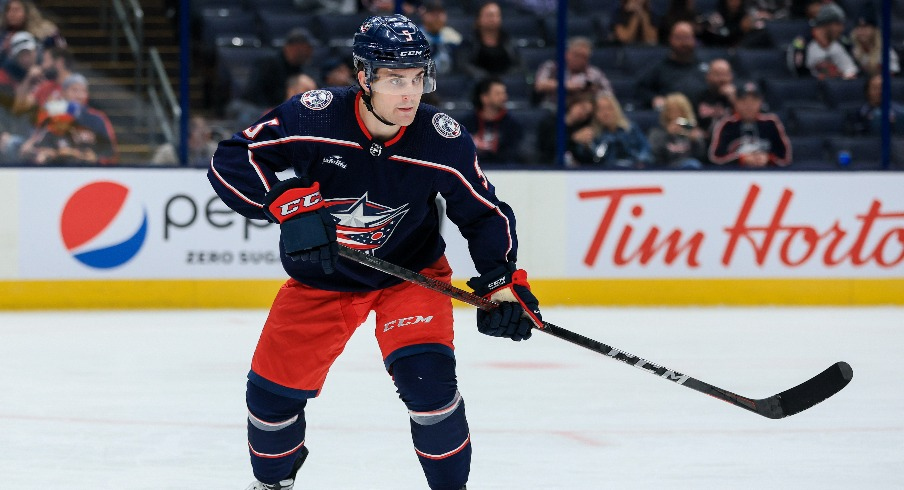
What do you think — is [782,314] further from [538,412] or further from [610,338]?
[538,412]

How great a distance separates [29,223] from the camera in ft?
23.7

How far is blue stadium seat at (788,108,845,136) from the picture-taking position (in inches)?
313

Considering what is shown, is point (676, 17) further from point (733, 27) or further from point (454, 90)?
A: point (454, 90)

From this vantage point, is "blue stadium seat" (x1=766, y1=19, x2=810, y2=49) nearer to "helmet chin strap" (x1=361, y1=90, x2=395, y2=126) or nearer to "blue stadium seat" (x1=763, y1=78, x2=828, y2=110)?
"blue stadium seat" (x1=763, y1=78, x2=828, y2=110)

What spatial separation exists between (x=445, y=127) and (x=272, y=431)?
0.76 metres

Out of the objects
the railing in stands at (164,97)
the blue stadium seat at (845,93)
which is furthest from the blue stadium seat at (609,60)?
the railing in stands at (164,97)

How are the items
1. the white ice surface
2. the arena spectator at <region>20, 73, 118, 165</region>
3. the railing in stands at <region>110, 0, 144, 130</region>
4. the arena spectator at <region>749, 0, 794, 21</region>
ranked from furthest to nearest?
the arena spectator at <region>749, 0, 794, 21</region>
the railing in stands at <region>110, 0, 144, 130</region>
the arena spectator at <region>20, 73, 118, 165</region>
the white ice surface

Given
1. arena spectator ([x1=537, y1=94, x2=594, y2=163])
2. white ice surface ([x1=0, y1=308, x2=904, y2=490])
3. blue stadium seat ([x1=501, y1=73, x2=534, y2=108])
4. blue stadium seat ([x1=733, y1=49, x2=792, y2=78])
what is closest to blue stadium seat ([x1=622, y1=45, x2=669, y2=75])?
arena spectator ([x1=537, y1=94, x2=594, y2=163])

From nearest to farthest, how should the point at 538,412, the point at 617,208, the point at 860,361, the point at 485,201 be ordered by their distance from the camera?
the point at 485,201 → the point at 538,412 → the point at 860,361 → the point at 617,208

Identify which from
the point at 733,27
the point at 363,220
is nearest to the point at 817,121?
the point at 733,27

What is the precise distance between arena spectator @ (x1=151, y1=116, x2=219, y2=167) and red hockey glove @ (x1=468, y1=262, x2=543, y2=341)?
460cm

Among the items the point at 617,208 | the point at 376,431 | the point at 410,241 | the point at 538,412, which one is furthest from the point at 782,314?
the point at 410,241

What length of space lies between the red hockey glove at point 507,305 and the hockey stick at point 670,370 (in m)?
0.02

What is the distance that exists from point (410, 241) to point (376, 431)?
1141 mm
